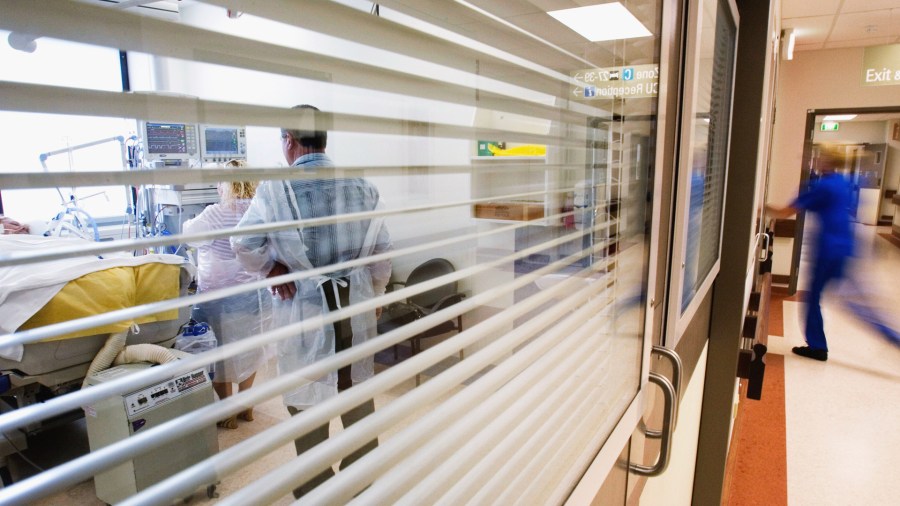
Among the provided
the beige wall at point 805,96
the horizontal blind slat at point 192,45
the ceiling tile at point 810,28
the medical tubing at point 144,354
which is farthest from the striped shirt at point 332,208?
the beige wall at point 805,96

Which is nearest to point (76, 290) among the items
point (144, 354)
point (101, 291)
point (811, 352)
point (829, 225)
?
point (101, 291)

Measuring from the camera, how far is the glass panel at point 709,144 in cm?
134

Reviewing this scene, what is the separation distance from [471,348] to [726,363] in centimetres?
220

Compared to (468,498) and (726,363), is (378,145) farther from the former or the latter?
(726,363)

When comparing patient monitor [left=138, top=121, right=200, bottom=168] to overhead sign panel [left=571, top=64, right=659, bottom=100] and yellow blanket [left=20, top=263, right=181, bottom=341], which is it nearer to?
yellow blanket [left=20, top=263, right=181, bottom=341]

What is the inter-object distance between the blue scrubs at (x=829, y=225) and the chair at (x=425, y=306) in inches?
174

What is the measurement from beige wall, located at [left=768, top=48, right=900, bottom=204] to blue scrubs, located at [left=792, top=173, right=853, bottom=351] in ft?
9.77

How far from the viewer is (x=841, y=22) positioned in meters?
5.42

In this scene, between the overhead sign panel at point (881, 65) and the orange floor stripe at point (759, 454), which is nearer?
the orange floor stripe at point (759, 454)

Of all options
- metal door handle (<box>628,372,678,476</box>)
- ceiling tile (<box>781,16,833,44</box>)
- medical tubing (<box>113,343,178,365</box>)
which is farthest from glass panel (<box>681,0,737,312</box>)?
ceiling tile (<box>781,16,833,44</box>)

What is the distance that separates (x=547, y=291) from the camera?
2.51 feet

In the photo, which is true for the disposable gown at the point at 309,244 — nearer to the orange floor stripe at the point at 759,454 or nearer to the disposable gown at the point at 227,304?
the disposable gown at the point at 227,304

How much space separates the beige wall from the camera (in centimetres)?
655

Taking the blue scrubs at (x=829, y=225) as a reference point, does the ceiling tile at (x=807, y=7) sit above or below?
above
